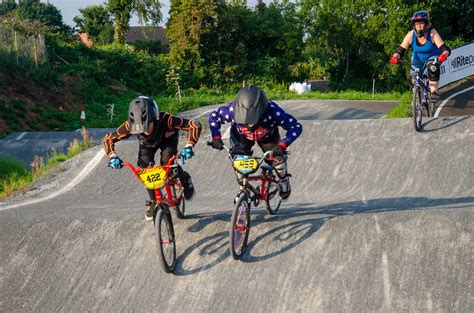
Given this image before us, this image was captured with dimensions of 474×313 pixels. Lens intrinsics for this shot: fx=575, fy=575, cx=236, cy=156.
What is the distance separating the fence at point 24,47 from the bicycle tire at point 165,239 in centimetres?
2493

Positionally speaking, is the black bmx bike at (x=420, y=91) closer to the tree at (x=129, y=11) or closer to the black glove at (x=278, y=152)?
the black glove at (x=278, y=152)

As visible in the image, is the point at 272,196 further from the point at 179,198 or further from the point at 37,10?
the point at 37,10

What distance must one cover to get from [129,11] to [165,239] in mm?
41735

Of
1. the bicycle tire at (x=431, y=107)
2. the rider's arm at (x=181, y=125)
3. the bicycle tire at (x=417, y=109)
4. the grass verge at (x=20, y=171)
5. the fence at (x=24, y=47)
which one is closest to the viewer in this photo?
the rider's arm at (x=181, y=125)

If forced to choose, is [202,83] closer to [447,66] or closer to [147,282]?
[447,66]

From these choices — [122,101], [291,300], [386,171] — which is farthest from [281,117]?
[122,101]

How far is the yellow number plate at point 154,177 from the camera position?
6156 millimetres

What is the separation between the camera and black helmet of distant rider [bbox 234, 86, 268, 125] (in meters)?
6.33

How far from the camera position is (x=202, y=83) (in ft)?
133

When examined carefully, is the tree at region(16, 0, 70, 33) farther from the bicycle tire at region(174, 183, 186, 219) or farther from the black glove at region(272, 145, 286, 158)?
the black glove at region(272, 145, 286, 158)

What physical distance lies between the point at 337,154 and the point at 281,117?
494 cm

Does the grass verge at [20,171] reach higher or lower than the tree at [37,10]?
lower

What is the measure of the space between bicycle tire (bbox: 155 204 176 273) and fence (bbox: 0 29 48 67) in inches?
981

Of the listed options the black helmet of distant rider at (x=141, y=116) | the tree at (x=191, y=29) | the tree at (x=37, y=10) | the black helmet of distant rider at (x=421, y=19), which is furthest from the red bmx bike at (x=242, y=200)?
the tree at (x=37, y=10)
